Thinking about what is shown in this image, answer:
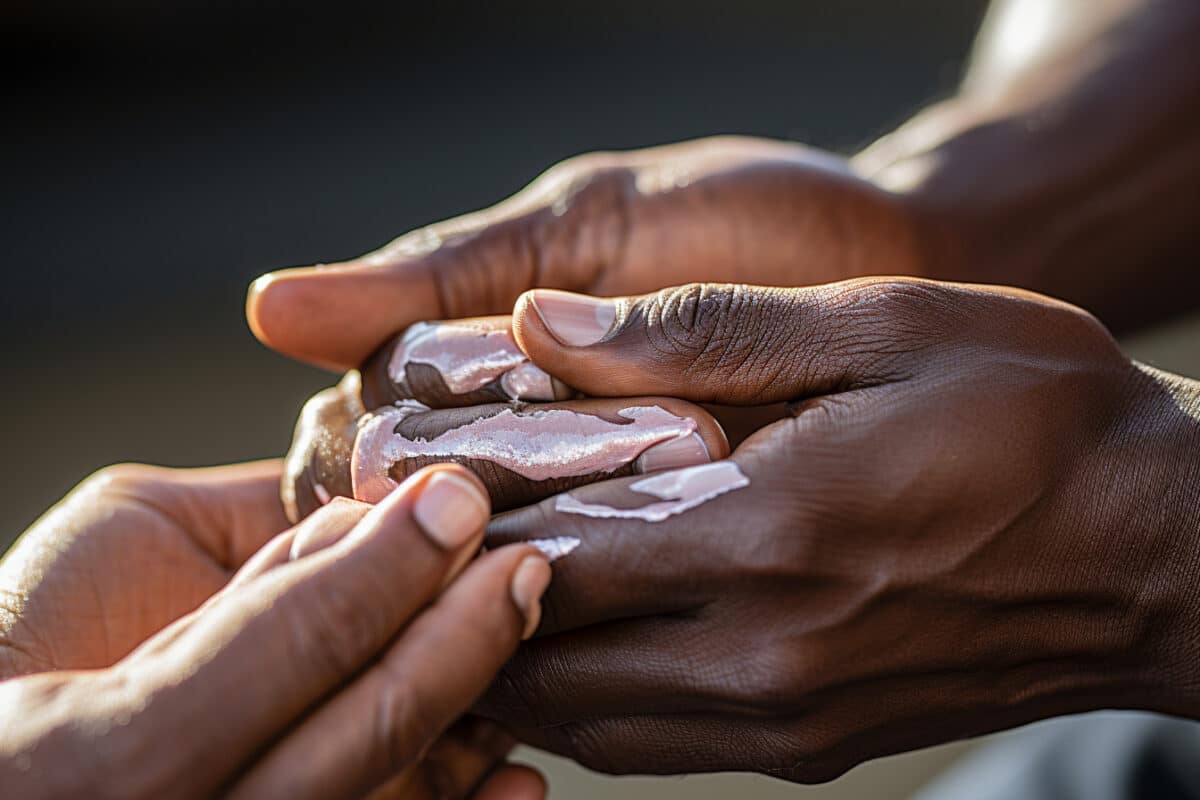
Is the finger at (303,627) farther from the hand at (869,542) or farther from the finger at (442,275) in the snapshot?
the finger at (442,275)

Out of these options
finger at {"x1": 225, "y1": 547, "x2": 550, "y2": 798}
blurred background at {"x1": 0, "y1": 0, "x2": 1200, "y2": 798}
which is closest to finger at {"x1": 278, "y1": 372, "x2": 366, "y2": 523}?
finger at {"x1": 225, "y1": 547, "x2": 550, "y2": 798}

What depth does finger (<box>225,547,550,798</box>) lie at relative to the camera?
2.47 ft

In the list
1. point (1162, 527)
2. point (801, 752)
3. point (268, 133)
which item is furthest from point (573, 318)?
point (268, 133)

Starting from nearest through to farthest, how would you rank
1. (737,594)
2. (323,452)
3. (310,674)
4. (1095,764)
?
(310,674), (737,594), (323,452), (1095,764)

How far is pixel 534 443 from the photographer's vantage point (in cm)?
106

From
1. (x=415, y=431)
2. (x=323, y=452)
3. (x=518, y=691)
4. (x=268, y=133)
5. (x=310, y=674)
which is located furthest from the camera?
(x=268, y=133)

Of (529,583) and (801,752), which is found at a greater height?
(529,583)

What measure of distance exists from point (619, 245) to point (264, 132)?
11.2ft

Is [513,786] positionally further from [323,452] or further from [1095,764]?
[1095,764]

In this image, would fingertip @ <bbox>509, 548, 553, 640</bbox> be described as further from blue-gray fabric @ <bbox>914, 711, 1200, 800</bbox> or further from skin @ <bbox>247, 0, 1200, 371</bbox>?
blue-gray fabric @ <bbox>914, 711, 1200, 800</bbox>

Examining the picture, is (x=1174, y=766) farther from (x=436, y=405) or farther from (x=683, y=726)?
(x=436, y=405)

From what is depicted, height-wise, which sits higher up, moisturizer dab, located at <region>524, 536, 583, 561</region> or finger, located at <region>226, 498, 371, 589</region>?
finger, located at <region>226, 498, 371, 589</region>

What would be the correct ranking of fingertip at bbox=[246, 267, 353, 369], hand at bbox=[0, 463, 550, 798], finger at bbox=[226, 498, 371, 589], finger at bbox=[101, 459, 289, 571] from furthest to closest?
finger at bbox=[101, 459, 289, 571]
fingertip at bbox=[246, 267, 353, 369]
finger at bbox=[226, 498, 371, 589]
hand at bbox=[0, 463, 550, 798]

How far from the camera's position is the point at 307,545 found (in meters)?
0.95
